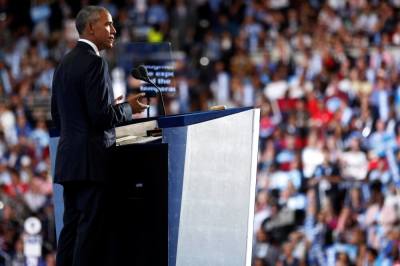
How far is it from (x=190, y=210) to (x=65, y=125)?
2.68ft

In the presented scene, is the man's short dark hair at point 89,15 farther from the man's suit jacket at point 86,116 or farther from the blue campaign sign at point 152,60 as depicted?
the blue campaign sign at point 152,60

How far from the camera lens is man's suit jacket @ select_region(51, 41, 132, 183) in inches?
235

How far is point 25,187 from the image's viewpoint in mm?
15859

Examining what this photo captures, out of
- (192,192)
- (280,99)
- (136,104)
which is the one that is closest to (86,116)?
(136,104)

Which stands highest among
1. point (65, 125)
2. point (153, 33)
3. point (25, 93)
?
point (153, 33)

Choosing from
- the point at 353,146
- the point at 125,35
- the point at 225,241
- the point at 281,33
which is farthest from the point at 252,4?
the point at 225,241

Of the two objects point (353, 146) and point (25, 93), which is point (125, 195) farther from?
point (25, 93)

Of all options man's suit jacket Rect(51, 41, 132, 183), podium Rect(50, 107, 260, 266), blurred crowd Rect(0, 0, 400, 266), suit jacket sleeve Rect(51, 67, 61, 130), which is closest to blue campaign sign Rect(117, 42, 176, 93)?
blurred crowd Rect(0, 0, 400, 266)

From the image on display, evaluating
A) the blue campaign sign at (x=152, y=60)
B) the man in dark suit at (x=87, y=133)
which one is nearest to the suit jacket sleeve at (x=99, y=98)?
the man in dark suit at (x=87, y=133)

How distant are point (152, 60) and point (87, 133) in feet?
8.34

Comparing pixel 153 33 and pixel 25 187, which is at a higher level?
pixel 153 33

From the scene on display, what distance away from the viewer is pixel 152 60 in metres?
8.53

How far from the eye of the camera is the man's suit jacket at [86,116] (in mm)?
5977

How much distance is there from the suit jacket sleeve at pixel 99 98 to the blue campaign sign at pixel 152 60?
1.55m
